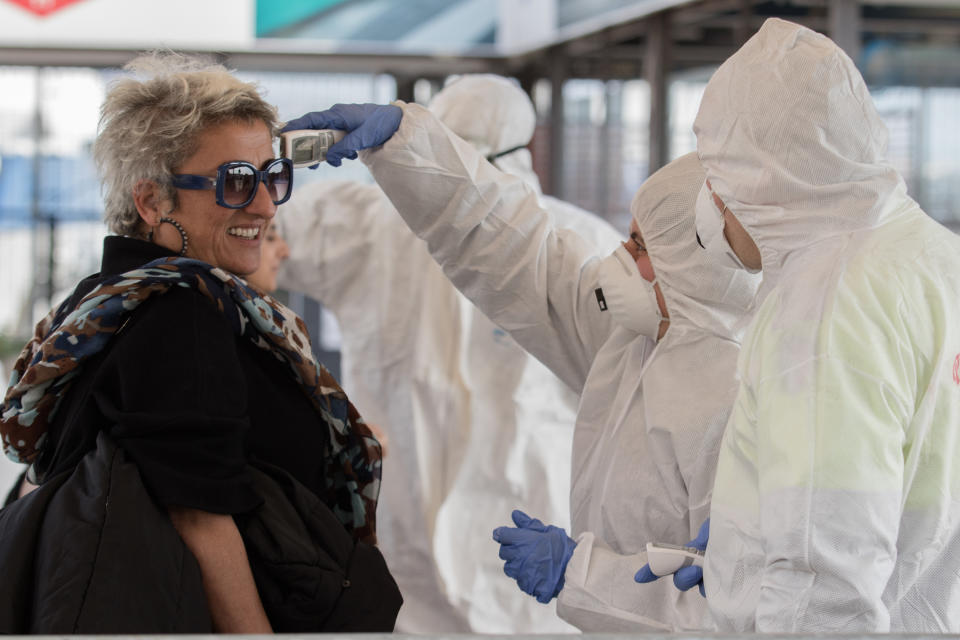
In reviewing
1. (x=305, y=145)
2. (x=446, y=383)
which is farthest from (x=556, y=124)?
(x=305, y=145)

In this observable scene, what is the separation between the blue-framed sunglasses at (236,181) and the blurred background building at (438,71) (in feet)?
6.41

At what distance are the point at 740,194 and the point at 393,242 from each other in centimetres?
178

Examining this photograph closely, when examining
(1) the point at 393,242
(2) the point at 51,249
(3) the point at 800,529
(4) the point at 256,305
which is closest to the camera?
(3) the point at 800,529

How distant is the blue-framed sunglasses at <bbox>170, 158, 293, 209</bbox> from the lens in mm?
1419

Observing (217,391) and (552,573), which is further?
(552,573)

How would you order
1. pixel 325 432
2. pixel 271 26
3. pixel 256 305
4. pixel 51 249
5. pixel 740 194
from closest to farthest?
pixel 740 194 → pixel 256 305 → pixel 325 432 → pixel 271 26 → pixel 51 249

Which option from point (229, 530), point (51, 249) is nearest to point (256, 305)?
point (229, 530)

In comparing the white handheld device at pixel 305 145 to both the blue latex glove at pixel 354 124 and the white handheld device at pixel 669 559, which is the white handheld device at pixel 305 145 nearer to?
the blue latex glove at pixel 354 124

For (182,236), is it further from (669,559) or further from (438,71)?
(438,71)

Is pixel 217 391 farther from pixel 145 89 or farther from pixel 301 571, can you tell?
pixel 145 89

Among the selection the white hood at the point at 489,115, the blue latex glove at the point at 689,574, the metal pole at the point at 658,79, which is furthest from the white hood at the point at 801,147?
the metal pole at the point at 658,79

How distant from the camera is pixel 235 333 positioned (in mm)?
1365

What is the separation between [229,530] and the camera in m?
1.29

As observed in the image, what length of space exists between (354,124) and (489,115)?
1260mm
